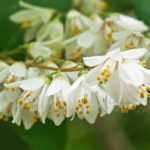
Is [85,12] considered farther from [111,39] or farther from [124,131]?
[124,131]

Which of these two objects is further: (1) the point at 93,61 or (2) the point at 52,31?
(2) the point at 52,31

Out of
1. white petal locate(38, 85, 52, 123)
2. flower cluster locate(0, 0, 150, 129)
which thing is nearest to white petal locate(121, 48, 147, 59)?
flower cluster locate(0, 0, 150, 129)

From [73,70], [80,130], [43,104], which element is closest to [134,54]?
[73,70]

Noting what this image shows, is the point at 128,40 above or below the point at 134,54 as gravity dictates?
below

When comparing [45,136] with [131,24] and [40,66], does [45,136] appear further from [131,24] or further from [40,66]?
[131,24]

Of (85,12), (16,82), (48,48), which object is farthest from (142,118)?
(16,82)

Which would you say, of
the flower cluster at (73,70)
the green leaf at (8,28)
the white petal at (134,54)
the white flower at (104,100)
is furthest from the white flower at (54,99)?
the green leaf at (8,28)

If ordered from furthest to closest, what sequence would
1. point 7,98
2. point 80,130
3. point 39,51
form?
point 80,130 < point 39,51 < point 7,98
